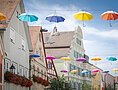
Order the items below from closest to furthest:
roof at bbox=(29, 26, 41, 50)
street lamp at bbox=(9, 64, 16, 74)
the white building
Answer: the white building → street lamp at bbox=(9, 64, 16, 74) → roof at bbox=(29, 26, 41, 50)

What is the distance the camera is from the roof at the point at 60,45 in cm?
6425

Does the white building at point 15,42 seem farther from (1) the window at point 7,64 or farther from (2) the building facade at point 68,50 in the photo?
(2) the building facade at point 68,50

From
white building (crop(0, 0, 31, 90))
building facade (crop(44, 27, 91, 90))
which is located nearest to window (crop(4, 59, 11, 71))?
white building (crop(0, 0, 31, 90))

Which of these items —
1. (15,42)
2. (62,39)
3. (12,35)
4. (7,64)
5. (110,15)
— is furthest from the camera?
(62,39)

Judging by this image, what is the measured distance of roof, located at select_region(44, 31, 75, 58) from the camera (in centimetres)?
6425

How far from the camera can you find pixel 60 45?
65750mm

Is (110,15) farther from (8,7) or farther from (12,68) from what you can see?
(8,7)

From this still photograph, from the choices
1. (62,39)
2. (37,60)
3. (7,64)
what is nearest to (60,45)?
(62,39)

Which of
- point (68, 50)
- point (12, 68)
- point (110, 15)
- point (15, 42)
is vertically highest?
point (68, 50)

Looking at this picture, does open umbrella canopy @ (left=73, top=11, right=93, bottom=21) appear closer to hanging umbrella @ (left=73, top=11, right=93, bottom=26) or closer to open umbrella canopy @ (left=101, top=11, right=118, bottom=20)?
hanging umbrella @ (left=73, top=11, right=93, bottom=26)

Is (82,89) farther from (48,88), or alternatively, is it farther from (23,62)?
(23,62)

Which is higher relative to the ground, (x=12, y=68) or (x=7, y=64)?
(x=7, y=64)

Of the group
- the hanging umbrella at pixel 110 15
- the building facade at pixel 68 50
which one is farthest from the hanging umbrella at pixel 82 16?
the building facade at pixel 68 50

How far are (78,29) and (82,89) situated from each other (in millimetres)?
11178
